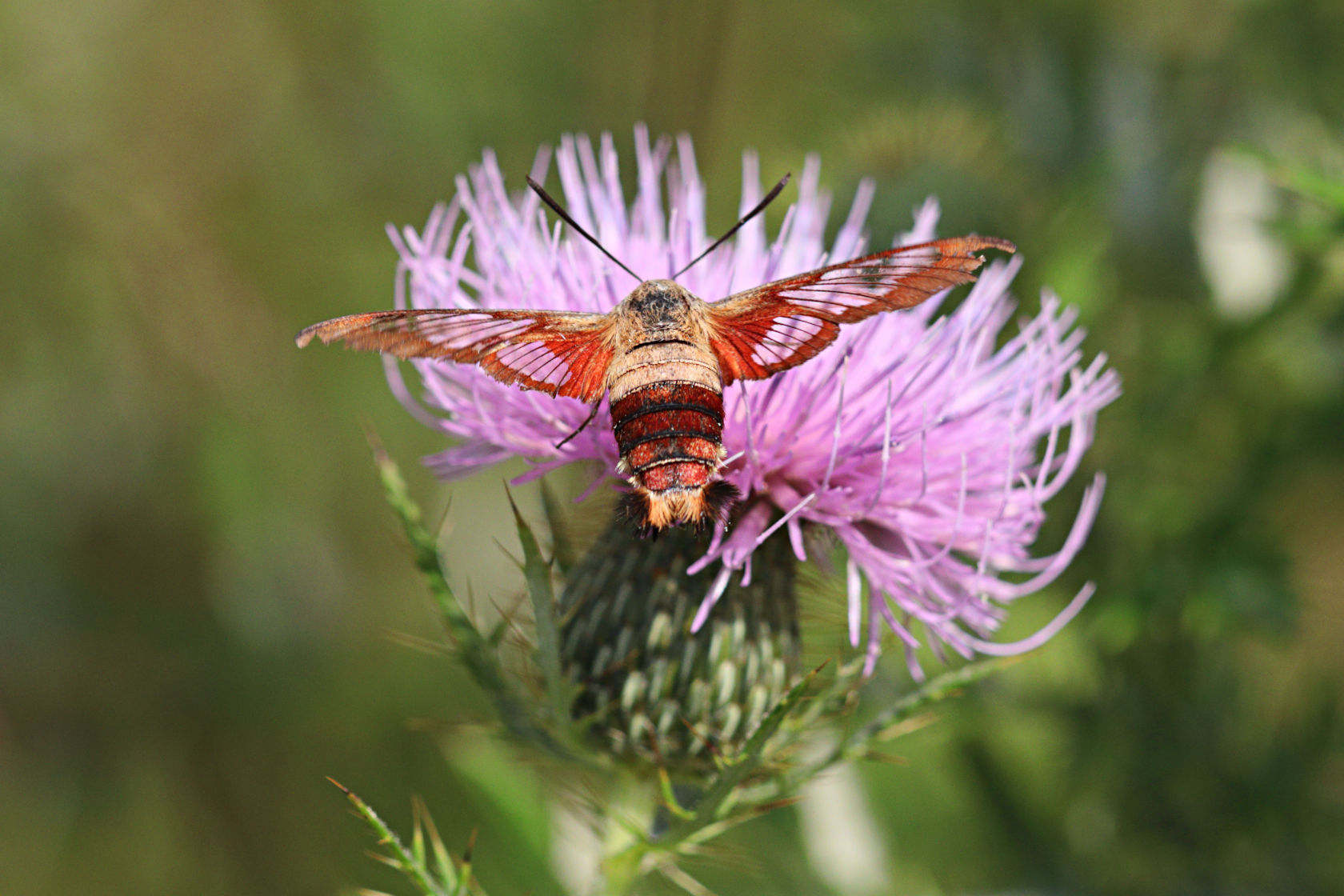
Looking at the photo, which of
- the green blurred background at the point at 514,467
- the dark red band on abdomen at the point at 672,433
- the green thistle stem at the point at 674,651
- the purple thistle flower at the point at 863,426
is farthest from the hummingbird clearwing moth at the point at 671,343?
the green blurred background at the point at 514,467

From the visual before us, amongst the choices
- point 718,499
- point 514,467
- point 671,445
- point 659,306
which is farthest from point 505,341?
point 514,467

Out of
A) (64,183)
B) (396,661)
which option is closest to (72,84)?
(64,183)

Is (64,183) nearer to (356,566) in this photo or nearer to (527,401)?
(356,566)

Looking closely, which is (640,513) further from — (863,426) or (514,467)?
(514,467)

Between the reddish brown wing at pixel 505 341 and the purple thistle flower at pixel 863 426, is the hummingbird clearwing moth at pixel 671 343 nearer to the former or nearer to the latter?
the reddish brown wing at pixel 505 341

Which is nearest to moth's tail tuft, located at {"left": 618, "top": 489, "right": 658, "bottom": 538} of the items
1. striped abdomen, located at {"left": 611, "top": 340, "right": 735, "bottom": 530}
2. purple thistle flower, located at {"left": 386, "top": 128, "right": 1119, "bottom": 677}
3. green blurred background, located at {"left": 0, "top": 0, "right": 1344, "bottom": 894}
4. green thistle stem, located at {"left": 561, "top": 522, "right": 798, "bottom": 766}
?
striped abdomen, located at {"left": 611, "top": 340, "right": 735, "bottom": 530}

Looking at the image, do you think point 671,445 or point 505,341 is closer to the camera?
point 671,445
